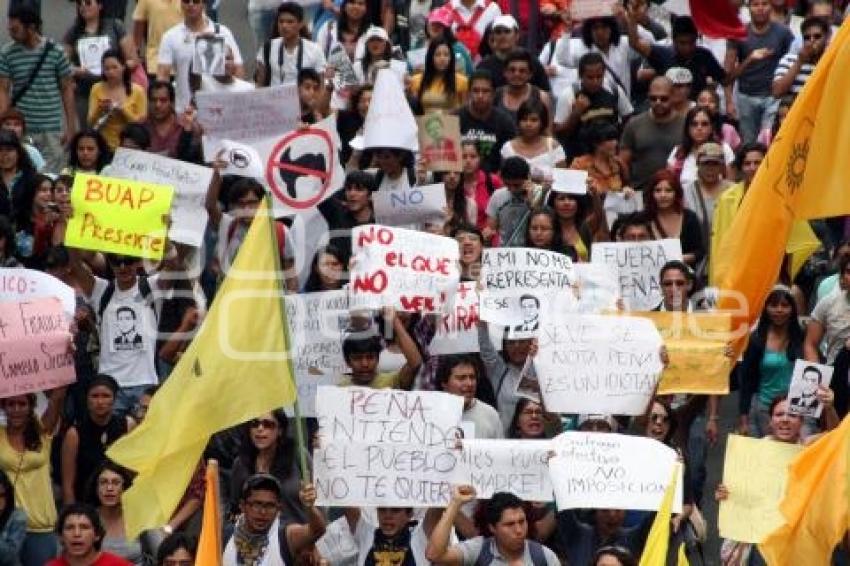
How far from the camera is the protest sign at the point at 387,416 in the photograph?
637 inches

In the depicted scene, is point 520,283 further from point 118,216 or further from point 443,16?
point 443,16

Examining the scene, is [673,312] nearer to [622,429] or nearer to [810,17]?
[622,429]

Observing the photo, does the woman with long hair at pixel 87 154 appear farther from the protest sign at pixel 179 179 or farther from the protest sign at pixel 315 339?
the protest sign at pixel 315 339

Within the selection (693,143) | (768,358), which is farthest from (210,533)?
(693,143)

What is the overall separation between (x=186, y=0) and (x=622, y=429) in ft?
20.1

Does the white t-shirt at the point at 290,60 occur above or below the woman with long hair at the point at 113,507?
above

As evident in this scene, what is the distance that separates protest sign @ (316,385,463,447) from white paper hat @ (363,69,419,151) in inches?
146

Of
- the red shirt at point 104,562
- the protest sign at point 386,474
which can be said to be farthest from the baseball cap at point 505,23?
the red shirt at point 104,562

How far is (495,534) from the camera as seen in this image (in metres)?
15.8

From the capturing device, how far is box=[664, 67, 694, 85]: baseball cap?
20875 mm

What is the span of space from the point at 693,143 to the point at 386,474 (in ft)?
15.5

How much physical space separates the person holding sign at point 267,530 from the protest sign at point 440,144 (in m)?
3.89

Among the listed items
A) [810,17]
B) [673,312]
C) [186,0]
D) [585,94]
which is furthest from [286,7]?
[673,312]

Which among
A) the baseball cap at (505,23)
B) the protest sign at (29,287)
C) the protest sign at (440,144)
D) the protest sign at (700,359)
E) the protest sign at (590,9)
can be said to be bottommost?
the protest sign at (700,359)
